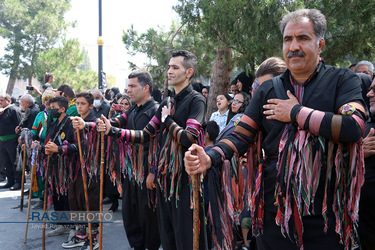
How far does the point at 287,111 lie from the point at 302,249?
78 cm

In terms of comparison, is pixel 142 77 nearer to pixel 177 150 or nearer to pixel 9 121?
pixel 177 150

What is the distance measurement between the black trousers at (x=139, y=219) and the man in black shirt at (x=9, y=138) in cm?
602

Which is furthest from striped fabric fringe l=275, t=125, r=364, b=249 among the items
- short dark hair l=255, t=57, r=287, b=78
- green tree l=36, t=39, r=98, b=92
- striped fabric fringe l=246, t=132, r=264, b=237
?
green tree l=36, t=39, r=98, b=92

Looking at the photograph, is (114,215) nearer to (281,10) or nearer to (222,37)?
(222,37)

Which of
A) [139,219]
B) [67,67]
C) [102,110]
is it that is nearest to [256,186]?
[139,219]

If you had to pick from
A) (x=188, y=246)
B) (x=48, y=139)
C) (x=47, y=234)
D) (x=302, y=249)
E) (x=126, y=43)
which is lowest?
(x=47, y=234)

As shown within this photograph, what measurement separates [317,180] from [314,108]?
1.34ft

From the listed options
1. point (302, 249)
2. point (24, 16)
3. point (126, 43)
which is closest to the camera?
point (302, 249)

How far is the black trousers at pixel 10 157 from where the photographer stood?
28.0ft

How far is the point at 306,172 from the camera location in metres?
1.84

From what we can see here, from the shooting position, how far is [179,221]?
3.00 meters

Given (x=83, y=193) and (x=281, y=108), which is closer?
(x=281, y=108)

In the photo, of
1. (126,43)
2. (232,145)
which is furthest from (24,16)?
(232,145)

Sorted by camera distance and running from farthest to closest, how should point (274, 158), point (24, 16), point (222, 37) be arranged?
point (24, 16), point (222, 37), point (274, 158)
